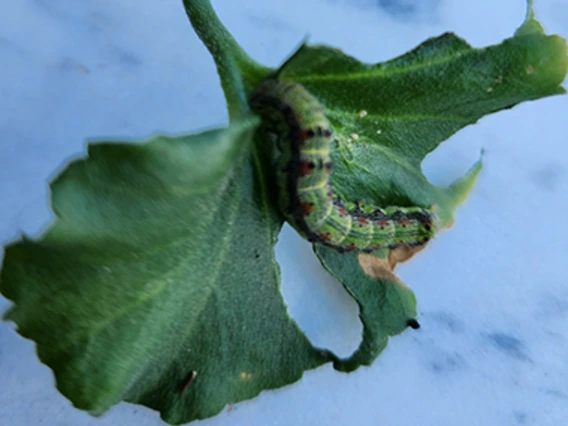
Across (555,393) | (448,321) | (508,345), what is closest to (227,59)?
(448,321)

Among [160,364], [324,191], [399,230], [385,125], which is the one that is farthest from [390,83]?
[160,364]

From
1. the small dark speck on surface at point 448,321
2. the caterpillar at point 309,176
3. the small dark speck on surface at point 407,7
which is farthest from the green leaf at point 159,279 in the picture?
the small dark speck on surface at point 407,7

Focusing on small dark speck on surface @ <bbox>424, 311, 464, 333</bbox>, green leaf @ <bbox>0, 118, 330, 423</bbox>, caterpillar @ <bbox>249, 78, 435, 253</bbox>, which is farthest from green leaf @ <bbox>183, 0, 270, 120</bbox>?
small dark speck on surface @ <bbox>424, 311, 464, 333</bbox>

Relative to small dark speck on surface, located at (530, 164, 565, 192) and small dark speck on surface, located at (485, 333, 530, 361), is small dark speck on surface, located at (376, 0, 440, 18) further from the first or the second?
small dark speck on surface, located at (485, 333, 530, 361)

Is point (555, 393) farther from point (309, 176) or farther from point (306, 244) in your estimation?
point (309, 176)

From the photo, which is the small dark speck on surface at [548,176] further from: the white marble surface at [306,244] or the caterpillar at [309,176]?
the caterpillar at [309,176]

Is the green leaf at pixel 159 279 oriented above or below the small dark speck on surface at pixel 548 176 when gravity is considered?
above

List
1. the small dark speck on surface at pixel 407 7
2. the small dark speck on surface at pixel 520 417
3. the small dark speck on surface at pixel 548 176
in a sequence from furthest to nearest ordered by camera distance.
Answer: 1. the small dark speck on surface at pixel 407 7
2. the small dark speck on surface at pixel 548 176
3. the small dark speck on surface at pixel 520 417
